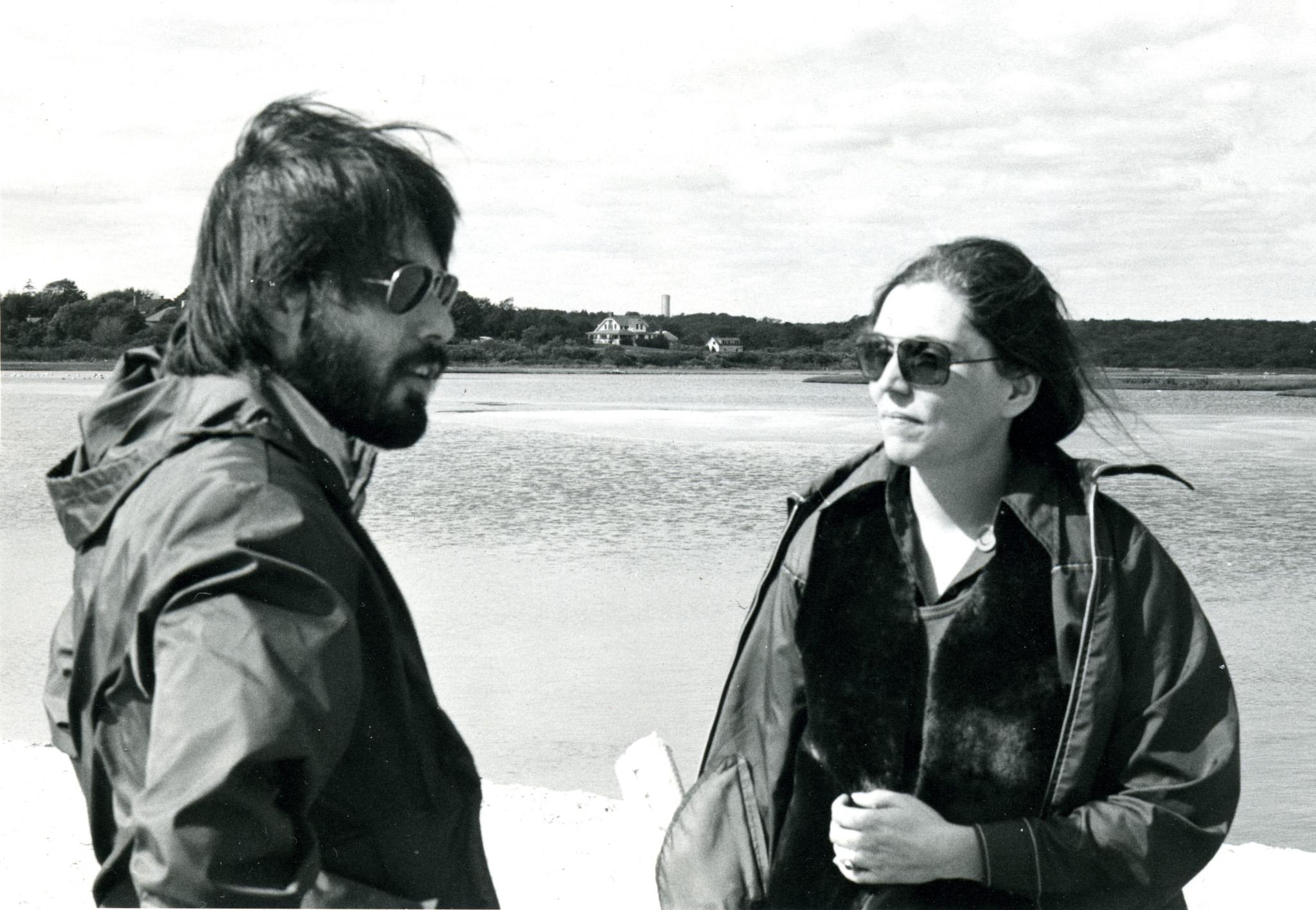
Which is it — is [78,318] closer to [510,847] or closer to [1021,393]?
[510,847]

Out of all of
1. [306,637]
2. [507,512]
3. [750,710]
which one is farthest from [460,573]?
[306,637]

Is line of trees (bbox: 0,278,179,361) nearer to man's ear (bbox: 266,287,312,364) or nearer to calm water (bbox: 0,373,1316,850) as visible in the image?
man's ear (bbox: 266,287,312,364)

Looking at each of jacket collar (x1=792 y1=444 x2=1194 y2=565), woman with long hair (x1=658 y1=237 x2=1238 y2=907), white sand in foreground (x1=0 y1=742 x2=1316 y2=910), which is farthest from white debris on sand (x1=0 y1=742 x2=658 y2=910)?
jacket collar (x1=792 y1=444 x2=1194 y2=565)

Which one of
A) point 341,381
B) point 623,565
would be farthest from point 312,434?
point 623,565

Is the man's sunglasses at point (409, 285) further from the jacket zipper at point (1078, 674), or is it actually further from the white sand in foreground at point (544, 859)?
the white sand in foreground at point (544, 859)

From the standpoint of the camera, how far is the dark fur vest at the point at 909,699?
2.23m

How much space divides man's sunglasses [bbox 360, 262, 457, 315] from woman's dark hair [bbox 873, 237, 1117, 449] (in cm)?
108

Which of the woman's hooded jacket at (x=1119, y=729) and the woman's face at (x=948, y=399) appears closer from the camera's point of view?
the woman's hooded jacket at (x=1119, y=729)

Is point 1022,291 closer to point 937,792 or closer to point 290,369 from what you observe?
point 937,792

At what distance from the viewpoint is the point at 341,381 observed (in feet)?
5.47

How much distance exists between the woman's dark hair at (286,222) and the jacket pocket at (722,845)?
46.0 inches

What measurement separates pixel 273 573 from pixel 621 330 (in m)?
36.0

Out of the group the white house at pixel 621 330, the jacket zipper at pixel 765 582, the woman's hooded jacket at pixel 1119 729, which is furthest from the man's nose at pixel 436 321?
the white house at pixel 621 330

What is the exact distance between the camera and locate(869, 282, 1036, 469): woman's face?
244 cm
